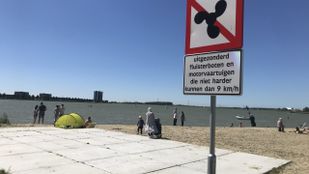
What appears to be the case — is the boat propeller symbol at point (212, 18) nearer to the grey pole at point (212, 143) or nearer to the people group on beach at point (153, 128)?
the grey pole at point (212, 143)

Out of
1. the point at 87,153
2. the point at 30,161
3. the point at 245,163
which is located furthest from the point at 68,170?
the point at 245,163

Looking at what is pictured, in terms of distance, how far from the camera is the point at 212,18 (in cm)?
278

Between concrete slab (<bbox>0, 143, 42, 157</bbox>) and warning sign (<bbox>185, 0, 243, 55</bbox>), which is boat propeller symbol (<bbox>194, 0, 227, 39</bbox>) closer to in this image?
warning sign (<bbox>185, 0, 243, 55</bbox>)

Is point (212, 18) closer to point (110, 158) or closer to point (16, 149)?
point (110, 158)

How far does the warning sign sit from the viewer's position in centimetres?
260

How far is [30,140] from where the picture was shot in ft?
42.1

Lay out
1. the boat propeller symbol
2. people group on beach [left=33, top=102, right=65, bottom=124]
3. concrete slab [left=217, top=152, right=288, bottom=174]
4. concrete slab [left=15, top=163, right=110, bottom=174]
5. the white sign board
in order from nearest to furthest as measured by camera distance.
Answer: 1. the white sign board
2. the boat propeller symbol
3. concrete slab [left=15, top=163, right=110, bottom=174]
4. concrete slab [left=217, top=152, right=288, bottom=174]
5. people group on beach [left=33, top=102, right=65, bottom=124]

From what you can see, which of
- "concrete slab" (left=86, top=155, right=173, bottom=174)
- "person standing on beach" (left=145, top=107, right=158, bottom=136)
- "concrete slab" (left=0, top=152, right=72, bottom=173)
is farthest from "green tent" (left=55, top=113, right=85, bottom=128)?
"concrete slab" (left=86, top=155, right=173, bottom=174)

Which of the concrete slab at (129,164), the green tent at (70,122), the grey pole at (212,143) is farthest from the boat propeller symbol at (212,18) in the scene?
the green tent at (70,122)

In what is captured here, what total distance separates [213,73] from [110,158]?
7506mm

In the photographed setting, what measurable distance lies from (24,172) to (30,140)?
545cm

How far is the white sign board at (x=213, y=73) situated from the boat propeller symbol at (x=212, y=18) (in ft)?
0.55

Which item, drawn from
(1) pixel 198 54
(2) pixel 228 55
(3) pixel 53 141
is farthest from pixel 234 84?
(3) pixel 53 141

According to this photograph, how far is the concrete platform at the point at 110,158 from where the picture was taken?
8367 millimetres
